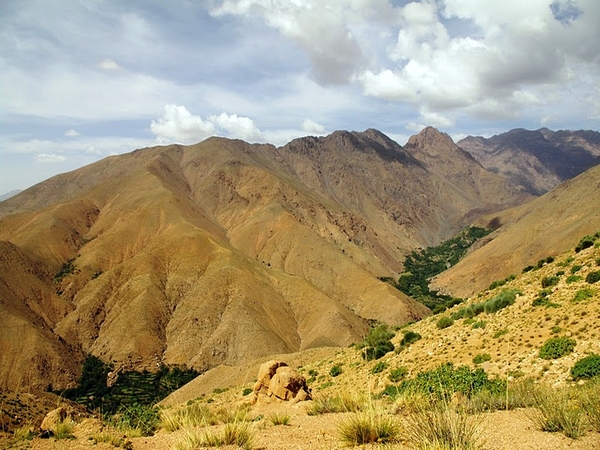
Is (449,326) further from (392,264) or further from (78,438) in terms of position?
(392,264)

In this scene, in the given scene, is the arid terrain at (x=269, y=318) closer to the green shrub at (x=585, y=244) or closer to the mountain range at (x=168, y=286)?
the green shrub at (x=585, y=244)

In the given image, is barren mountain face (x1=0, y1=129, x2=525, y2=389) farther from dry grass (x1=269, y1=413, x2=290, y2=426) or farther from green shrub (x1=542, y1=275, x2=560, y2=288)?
dry grass (x1=269, y1=413, x2=290, y2=426)

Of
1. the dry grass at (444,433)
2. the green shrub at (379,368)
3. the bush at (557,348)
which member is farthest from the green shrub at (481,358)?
the dry grass at (444,433)

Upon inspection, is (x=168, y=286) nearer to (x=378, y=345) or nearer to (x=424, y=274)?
(x=378, y=345)

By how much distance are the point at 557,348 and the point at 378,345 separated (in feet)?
34.2

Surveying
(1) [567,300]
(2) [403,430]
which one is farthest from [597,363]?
(2) [403,430]

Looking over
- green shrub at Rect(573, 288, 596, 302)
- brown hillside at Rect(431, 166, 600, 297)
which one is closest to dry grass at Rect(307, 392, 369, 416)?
green shrub at Rect(573, 288, 596, 302)

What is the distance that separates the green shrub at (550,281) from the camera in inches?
808

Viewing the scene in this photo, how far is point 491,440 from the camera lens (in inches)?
281

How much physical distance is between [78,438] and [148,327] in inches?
2953

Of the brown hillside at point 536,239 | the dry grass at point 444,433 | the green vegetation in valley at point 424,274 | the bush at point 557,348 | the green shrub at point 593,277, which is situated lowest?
the green vegetation in valley at point 424,274

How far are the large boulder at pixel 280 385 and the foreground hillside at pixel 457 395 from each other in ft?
1.99

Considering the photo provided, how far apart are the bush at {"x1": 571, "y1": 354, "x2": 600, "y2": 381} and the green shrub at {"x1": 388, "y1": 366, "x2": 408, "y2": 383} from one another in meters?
6.74

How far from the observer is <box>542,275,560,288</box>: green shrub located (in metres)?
20.5
